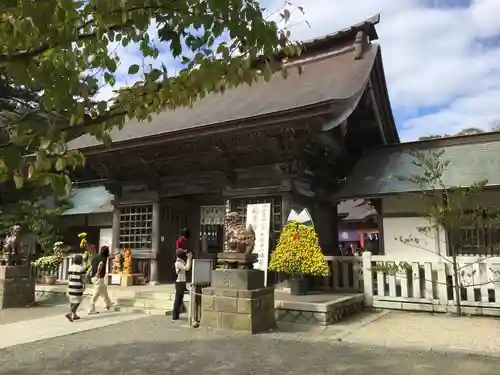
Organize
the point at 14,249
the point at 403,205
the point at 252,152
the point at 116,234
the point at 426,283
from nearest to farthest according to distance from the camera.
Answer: the point at 426,283 → the point at 252,152 → the point at 14,249 → the point at 403,205 → the point at 116,234

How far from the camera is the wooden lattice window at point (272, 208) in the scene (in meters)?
10.2

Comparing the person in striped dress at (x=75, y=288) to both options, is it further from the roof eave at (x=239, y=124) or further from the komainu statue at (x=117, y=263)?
the komainu statue at (x=117, y=263)

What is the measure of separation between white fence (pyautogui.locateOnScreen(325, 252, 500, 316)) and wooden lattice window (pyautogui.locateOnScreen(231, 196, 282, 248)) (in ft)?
6.28

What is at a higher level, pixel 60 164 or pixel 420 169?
pixel 420 169

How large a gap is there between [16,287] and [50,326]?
340 cm

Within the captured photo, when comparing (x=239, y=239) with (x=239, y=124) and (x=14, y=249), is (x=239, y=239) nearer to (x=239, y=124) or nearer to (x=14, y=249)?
(x=239, y=124)

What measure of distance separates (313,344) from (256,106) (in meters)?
6.25

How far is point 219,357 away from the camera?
543 centimetres

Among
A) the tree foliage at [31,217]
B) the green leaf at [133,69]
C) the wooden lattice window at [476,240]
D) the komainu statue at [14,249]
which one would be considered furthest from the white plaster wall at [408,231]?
the tree foliage at [31,217]

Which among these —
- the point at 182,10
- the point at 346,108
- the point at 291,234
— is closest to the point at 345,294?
the point at 291,234

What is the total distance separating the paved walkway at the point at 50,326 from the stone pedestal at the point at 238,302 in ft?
6.78

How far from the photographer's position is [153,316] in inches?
340

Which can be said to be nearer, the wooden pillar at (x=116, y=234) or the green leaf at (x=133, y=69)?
the green leaf at (x=133, y=69)

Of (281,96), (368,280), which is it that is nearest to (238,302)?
(368,280)
